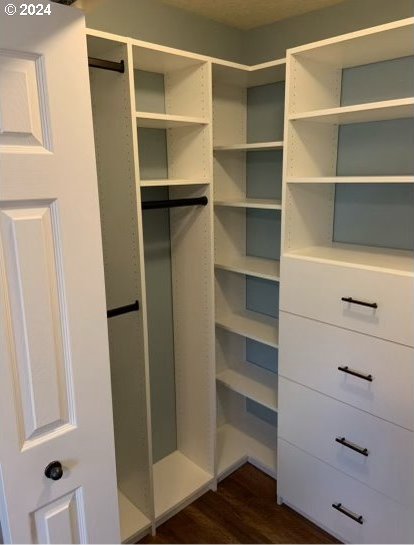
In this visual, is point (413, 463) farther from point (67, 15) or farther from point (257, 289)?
point (67, 15)

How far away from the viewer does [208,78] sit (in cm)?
199

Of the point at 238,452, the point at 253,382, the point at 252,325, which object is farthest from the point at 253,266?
the point at 238,452

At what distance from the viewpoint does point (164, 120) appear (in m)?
1.92

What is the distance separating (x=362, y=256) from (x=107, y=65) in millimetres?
1311

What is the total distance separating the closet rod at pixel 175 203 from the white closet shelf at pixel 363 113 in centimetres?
57

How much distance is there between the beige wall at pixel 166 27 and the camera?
1938 mm

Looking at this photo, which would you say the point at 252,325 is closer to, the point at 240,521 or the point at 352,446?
the point at 352,446

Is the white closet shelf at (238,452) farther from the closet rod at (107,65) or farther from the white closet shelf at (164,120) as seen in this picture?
the closet rod at (107,65)

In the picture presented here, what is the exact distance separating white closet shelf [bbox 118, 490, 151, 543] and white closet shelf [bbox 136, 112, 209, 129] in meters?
1.92

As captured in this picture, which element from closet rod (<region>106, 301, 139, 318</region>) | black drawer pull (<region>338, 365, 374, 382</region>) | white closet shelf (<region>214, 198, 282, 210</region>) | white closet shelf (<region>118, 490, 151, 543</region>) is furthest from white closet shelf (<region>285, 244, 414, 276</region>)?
white closet shelf (<region>118, 490, 151, 543</region>)

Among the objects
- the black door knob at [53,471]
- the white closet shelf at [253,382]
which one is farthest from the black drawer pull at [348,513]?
the black door knob at [53,471]

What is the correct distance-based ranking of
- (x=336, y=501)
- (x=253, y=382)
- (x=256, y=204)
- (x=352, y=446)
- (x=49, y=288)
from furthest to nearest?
1. (x=253, y=382)
2. (x=256, y=204)
3. (x=336, y=501)
4. (x=352, y=446)
5. (x=49, y=288)

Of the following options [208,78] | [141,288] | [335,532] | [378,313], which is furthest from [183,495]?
[208,78]

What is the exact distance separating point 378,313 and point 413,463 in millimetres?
599
